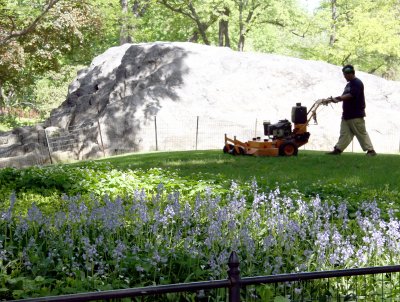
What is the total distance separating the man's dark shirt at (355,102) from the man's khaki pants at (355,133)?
5.5 inches

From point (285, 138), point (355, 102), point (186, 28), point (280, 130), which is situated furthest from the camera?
point (186, 28)

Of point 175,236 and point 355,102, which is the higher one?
point 355,102

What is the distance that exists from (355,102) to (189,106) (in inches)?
384

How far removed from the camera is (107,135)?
23672mm

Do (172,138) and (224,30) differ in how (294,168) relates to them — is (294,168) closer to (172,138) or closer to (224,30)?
(172,138)

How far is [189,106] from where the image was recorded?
2388cm

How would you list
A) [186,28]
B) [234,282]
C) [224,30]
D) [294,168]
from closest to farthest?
[234,282] < [294,168] < [224,30] < [186,28]

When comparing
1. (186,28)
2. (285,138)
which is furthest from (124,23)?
(285,138)

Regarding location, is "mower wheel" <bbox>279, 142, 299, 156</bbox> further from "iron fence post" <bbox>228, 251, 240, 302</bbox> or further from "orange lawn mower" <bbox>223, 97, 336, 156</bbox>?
"iron fence post" <bbox>228, 251, 240, 302</bbox>

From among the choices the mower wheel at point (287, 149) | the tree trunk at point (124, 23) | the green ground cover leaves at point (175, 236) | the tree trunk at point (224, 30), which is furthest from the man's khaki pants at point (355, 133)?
the tree trunk at point (224, 30)

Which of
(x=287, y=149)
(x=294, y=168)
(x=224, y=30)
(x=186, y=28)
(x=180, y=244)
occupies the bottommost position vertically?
(x=180, y=244)

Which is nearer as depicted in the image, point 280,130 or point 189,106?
point 280,130

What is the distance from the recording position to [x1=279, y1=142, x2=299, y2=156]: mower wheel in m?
15.2

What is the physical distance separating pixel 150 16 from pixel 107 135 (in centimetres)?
2178
